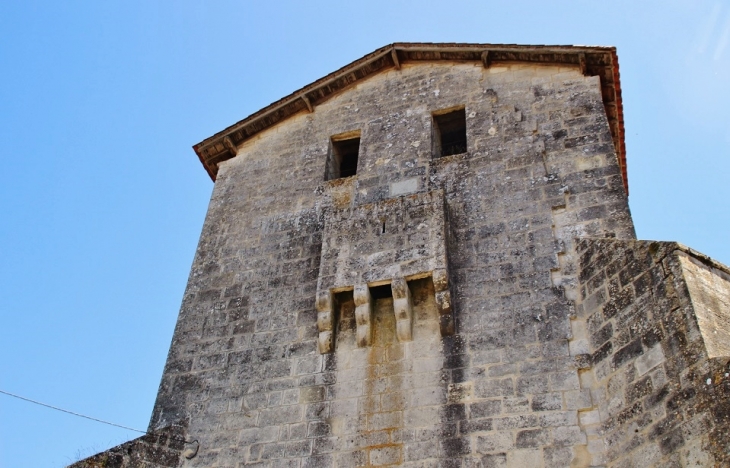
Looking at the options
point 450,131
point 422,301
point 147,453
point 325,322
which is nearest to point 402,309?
point 422,301

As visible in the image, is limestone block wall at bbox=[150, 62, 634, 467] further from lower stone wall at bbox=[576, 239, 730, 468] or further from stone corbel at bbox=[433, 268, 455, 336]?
lower stone wall at bbox=[576, 239, 730, 468]

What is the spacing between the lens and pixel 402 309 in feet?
24.1

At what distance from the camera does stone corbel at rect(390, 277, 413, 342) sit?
286 inches

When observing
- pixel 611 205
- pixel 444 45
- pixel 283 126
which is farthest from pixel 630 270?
pixel 283 126

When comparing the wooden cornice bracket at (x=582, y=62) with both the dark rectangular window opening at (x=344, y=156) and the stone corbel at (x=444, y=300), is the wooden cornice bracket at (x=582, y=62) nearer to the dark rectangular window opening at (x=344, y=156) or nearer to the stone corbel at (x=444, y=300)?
the dark rectangular window opening at (x=344, y=156)

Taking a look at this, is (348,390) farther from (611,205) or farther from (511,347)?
(611,205)

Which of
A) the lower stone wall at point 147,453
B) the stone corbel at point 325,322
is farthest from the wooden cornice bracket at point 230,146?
the lower stone wall at point 147,453

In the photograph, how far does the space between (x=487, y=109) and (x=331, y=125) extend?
2.34m

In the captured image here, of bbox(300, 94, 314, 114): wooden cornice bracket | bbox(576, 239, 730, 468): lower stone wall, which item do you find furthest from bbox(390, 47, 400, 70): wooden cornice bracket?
bbox(576, 239, 730, 468): lower stone wall

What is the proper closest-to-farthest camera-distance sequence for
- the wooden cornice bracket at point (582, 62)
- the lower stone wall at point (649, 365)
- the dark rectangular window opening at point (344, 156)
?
1. the lower stone wall at point (649, 365)
2. the wooden cornice bracket at point (582, 62)
3. the dark rectangular window opening at point (344, 156)

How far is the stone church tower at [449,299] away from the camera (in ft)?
19.8

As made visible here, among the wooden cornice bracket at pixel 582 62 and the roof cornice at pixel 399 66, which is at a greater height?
the roof cornice at pixel 399 66

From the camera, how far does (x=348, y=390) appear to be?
7172 mm

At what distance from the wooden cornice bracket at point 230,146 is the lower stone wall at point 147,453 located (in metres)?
4.60
